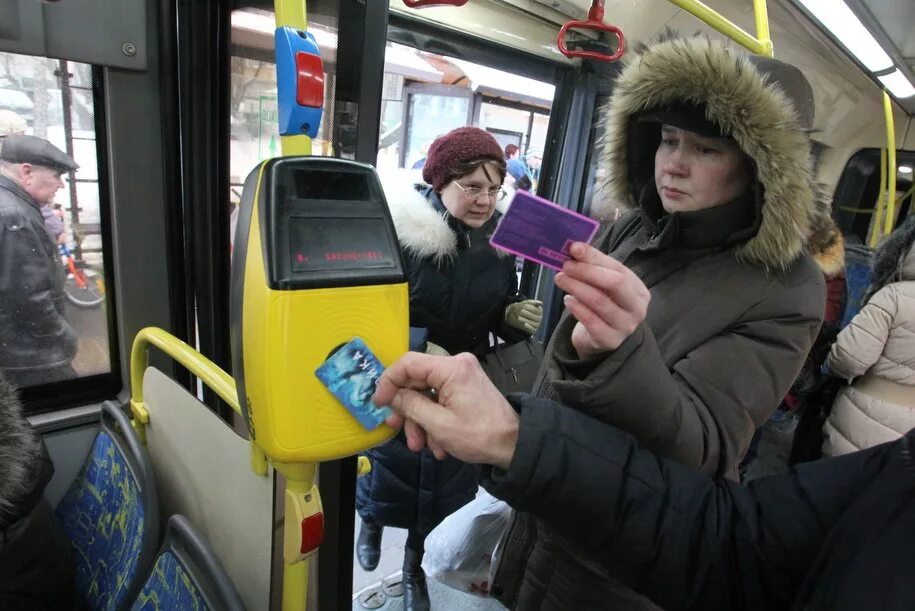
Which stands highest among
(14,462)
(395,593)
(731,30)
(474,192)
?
(731,30)

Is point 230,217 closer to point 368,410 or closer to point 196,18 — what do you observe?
point 196,18

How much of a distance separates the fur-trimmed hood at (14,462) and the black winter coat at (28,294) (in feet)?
1.60

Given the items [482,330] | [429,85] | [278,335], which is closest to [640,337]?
[278,335]

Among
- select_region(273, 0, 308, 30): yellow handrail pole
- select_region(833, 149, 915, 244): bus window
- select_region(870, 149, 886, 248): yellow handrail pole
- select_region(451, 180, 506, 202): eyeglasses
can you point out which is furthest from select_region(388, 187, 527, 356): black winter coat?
select_region(833, 149, 915, 244): bus window

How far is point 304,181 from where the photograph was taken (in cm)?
77

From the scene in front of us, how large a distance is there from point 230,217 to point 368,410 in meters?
1.21

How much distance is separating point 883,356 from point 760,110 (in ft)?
6.35

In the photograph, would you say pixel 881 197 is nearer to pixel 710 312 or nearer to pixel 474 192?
pixel 474 192

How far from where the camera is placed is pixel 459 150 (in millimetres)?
1913

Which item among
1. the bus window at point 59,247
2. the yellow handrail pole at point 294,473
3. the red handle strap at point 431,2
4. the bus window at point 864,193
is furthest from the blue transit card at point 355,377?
the bus window at point 864,193

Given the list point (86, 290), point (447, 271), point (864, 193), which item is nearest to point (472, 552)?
point (447, 271)

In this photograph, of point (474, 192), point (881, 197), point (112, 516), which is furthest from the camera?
point (881, 197)

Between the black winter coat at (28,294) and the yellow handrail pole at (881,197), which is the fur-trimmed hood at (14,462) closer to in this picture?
the black winter coat at (28,294)

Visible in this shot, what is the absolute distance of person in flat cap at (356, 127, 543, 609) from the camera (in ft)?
6.33
